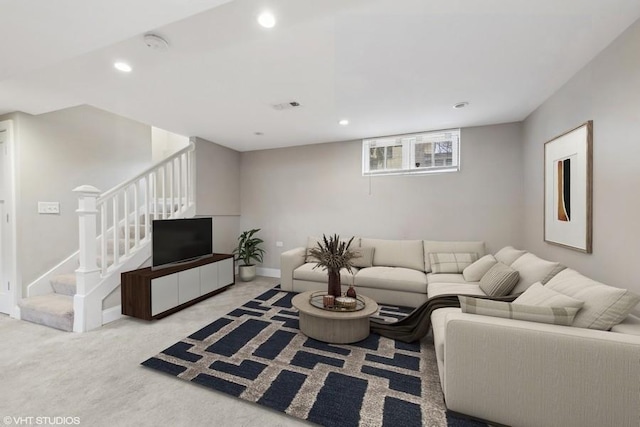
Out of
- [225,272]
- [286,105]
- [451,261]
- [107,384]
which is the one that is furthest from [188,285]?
[451,261]

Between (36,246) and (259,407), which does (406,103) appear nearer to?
(259,407)

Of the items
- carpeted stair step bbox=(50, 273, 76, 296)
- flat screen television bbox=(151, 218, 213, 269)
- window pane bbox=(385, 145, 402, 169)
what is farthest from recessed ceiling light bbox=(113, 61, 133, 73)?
window pane bbox=(385, 145, 402, 169)

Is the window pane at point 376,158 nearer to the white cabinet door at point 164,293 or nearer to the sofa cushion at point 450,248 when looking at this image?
the sofa cushion at point 450,248

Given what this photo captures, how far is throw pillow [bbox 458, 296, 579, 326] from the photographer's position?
1.51 m

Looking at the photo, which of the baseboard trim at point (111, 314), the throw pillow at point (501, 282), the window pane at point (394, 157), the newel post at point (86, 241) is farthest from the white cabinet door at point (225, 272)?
the throw pillow at point (501, 282)

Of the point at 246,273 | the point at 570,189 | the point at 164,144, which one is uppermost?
the point at 164,144

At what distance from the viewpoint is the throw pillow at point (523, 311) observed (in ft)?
4.94

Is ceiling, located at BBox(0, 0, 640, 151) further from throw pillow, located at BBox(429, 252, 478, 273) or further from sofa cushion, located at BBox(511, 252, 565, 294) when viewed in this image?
throw pillow, located at BBox(429, 252, 478, 273)

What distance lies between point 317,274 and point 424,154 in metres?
2.50

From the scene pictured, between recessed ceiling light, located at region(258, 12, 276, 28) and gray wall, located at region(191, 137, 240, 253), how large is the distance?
10.2 ft

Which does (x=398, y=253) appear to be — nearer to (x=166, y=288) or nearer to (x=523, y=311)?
(x=523, y=311)

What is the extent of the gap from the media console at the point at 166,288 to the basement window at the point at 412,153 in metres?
2.98

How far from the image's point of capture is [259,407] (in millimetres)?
1690

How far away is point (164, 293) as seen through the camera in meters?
3.07
